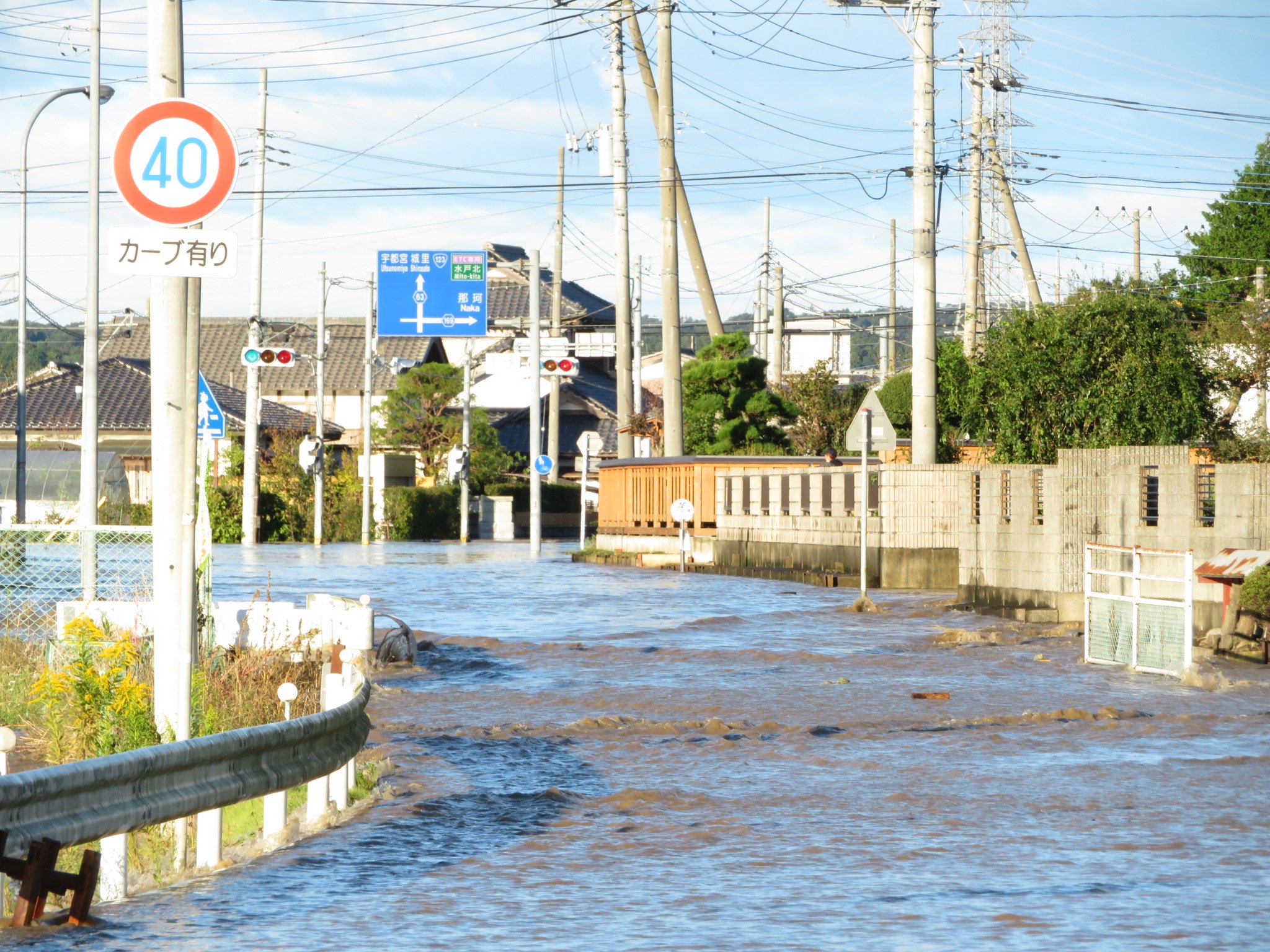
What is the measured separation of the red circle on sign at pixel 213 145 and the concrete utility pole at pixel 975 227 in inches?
1347

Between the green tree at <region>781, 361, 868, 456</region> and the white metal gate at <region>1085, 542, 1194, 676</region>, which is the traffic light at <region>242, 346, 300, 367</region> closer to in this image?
the green tree at <region>781, 361, 868, 456</region>

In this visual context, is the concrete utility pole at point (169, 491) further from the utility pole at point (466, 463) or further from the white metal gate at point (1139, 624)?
the utility pole at point (466, 463)

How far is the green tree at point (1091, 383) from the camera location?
106 ft

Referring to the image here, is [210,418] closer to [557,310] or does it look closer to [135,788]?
[135,788]

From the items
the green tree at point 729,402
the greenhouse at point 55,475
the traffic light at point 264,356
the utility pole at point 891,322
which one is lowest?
the greenhouse at point 55,475

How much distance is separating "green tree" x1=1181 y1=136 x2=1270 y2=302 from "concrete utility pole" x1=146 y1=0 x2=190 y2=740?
61357mm

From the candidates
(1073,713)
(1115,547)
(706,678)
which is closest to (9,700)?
(706,678)

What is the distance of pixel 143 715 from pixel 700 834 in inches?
117

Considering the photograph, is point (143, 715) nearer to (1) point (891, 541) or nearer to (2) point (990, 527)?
(2) point (990, 527)

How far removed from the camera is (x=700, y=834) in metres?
8.43

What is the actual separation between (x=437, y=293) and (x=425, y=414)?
17.4 metres

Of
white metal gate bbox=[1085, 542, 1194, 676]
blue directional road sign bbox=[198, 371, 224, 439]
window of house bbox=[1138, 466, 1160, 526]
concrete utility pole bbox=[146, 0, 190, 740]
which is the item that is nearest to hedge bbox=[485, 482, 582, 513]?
blue directional road sign bbox=[198, 371, 224, 439]

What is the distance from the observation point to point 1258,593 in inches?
664

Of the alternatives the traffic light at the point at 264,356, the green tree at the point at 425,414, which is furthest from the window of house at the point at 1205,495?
the green tree at the point at 425,414
